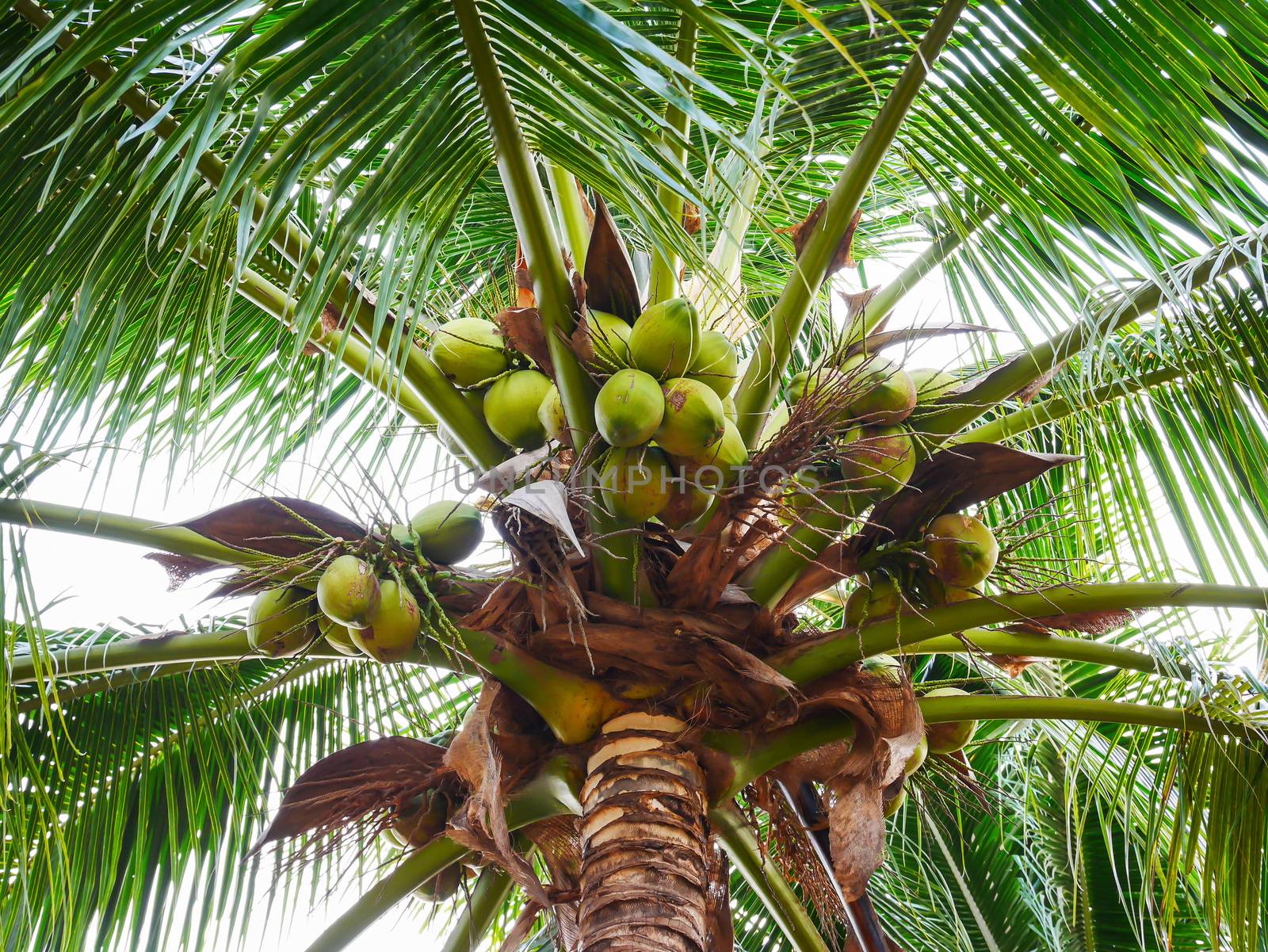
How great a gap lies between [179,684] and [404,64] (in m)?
1.87

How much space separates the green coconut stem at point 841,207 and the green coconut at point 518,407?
0.44m

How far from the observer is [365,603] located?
182 centimetres

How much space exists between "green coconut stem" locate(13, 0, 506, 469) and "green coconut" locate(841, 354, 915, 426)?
722mm

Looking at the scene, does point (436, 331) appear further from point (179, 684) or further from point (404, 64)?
point (179, 684)

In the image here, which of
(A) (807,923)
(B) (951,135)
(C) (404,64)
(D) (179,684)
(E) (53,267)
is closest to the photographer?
(C) (404,64)

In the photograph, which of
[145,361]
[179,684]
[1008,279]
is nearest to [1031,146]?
[1008,279]

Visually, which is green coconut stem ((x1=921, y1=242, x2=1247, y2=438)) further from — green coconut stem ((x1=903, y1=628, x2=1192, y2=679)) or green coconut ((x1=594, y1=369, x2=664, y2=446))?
green coconut ((x1=594, y1=369, x2=664, y2=446))

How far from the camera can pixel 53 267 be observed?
1.94 meters

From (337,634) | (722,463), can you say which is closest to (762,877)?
(722,463)

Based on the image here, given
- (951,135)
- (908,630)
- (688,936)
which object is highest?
(951,135)

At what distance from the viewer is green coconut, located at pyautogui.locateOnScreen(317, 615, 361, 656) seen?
6.60 ft

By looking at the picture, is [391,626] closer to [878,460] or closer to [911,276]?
[878,460]

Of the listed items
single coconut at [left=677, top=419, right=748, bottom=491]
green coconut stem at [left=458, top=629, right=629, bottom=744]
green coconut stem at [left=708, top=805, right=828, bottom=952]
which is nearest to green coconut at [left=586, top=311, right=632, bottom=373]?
single coconut at [left=677, top=419, right=748, bottom=491]

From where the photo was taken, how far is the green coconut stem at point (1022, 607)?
2.03m
